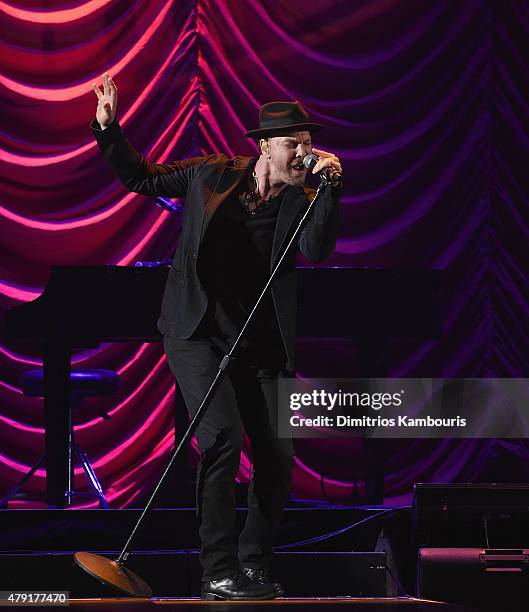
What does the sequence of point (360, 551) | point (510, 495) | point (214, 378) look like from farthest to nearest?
1. point (360, 551)
2. point (510, 495)
3. point (214, 378)

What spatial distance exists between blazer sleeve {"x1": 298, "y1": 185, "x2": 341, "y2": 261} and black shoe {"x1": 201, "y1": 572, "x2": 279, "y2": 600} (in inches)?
42.4

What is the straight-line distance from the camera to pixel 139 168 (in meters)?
3.87

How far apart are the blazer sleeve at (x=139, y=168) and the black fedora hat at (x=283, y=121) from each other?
26 cm

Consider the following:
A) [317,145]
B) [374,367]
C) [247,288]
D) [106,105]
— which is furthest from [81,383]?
[106,105]

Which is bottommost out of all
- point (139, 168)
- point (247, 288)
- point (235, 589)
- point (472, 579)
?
point (235, 589)

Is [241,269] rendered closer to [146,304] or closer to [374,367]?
[146,304]

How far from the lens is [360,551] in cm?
471

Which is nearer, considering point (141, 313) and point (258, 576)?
point (258, 576)

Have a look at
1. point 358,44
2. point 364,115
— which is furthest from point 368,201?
point 358,44

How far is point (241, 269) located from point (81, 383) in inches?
90.6

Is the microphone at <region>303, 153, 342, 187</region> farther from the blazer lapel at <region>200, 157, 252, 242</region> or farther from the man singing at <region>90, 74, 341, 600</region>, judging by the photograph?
the blazer lapel at <region>200, 157, 252, 242</region>

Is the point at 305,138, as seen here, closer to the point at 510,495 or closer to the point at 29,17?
the point at 510,495

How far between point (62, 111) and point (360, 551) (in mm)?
3426

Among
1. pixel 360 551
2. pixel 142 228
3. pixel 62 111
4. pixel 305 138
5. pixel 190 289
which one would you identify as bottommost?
pixel 360 551
